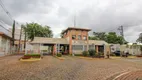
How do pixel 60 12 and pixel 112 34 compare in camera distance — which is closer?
pixel 60 12

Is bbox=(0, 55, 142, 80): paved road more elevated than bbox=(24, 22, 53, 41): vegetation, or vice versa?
bbox=(24, 22, 53, 41): vegetation

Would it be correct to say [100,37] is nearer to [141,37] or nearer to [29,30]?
[141,37]

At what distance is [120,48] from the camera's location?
33.5 m

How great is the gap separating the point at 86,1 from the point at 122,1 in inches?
192

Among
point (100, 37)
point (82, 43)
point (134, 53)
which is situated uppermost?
point (100, 37)

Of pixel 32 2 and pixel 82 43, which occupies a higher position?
pixel 32 2

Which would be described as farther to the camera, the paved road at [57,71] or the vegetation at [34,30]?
the vegetation at [34,30]

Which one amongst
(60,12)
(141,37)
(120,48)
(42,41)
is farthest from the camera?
(141,37)

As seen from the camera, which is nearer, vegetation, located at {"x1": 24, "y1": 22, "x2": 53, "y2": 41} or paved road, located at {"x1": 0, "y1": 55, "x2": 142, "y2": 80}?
paved road, located at {"x1": 0, "y1": 55, "x2": 142, "y2": 80}

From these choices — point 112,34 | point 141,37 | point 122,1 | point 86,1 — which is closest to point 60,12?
point 86,1

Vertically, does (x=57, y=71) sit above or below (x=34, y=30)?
below

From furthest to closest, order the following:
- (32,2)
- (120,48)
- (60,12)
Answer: (120,48)
(60,12)
(32,2)

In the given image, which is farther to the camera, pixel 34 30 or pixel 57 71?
pixel 34 30

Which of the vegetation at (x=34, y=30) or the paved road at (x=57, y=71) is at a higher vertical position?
the vegetation at (x=34, y=30)
